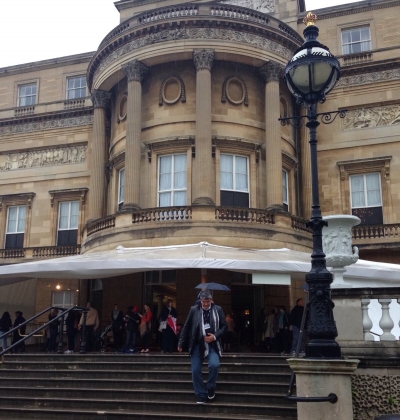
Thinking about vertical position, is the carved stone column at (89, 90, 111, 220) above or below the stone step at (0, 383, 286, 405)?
above

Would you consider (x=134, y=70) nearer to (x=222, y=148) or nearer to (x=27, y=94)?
(x=222, y=148)

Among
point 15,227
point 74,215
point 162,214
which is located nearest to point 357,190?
point 162,214

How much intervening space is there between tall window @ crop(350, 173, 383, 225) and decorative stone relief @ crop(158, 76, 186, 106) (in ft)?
27.0

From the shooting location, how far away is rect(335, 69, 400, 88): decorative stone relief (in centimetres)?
2273

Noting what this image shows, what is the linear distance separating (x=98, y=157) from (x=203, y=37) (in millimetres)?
6742

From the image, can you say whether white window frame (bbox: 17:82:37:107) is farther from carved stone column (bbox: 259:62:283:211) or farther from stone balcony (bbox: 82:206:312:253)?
carved stone column (bbox: 259:62:283:211)

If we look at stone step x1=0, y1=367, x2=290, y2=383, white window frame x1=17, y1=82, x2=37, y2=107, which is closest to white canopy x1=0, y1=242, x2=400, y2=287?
stone step x1=0, y1=367, x2=290, y2=383

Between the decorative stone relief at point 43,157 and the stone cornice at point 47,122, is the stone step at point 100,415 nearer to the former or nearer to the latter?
the decorative stone relief at point 43,157

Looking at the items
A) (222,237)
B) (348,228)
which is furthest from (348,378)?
(222,237)

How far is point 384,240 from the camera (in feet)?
69.6

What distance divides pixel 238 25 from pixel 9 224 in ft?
49.3

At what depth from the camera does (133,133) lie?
65.6 ft

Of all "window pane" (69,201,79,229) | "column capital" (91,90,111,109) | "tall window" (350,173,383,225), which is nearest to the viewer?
"tall window" (350,173,383,225)

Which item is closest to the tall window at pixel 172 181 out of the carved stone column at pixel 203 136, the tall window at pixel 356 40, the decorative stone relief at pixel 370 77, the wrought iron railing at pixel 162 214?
the carved stone column at pixel 203 136
